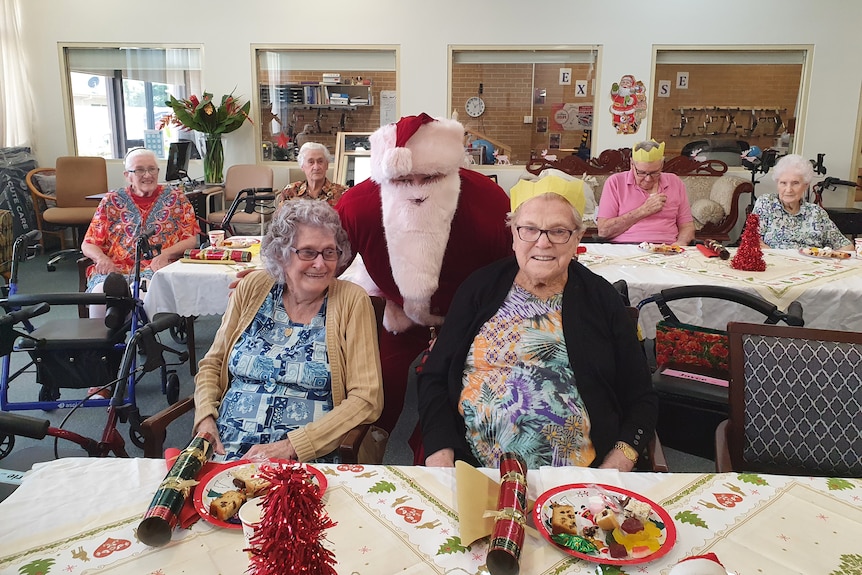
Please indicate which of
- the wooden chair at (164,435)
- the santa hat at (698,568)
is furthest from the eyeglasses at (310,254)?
the santa hat at (698,568)

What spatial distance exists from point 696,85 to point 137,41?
20.4ft

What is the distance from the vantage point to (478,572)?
979 mm

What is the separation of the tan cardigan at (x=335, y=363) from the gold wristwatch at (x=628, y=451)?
0.65 m

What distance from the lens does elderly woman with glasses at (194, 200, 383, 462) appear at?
1.72m

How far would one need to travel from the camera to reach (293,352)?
1766 millimetres

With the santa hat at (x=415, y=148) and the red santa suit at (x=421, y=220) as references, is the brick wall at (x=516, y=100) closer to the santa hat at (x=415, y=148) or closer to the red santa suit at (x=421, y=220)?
the red santa suit at (x=421, y=220)

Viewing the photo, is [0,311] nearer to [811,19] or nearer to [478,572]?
[478,572]

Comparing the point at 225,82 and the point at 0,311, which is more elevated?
the point at 225,82

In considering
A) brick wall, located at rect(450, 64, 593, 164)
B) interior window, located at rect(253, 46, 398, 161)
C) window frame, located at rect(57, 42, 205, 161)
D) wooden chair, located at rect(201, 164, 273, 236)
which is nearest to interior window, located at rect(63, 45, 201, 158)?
window frame, located at rect(57, 42, 205, 161)

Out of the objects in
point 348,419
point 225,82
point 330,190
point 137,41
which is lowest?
point 348,419

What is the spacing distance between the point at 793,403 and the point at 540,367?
2.06ft

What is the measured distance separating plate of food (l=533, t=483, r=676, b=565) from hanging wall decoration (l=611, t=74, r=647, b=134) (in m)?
6.27

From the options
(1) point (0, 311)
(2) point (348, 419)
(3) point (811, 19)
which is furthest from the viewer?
(3) point (811, 19)

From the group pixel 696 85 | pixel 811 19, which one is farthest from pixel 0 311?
pixel 811 19
